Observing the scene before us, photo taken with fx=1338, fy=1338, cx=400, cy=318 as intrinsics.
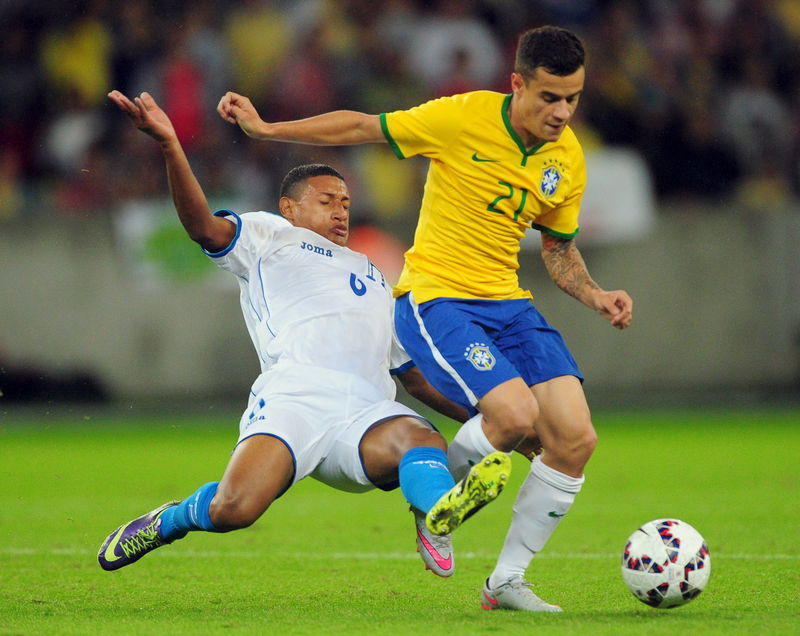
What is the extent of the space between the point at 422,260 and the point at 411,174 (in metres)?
9.60

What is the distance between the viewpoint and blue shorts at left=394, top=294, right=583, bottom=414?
5.49 metres

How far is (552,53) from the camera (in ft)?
18.0

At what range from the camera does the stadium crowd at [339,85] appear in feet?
48.8

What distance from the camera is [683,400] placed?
1535 centimetres

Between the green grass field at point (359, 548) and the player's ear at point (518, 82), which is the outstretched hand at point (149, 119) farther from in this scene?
the green grass field at point (359, 548)

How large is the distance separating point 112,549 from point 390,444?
52.4 inches

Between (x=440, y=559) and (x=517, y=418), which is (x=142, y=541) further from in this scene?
(x=517, y=418)

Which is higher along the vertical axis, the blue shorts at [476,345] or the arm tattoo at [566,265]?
the arm tattoo at [566,265]

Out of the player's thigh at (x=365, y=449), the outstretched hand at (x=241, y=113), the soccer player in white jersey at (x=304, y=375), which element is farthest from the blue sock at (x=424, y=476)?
the outstretched hand at (x=241, y=113)

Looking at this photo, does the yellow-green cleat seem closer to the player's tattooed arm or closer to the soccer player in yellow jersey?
the soccer player in yellow jersey

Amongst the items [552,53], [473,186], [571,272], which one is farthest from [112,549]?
[552,53]

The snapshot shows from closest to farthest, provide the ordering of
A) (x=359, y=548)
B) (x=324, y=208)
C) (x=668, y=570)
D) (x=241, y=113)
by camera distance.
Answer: (x=668, y=570), (x=241, y=113), (x=324, y=208), (x=359, y=548)

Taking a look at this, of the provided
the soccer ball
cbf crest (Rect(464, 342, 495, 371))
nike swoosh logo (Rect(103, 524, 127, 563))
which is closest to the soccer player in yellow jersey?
cbf crest (Rect(464, 342, 495, 371))

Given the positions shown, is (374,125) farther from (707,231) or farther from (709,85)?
(709,85)
